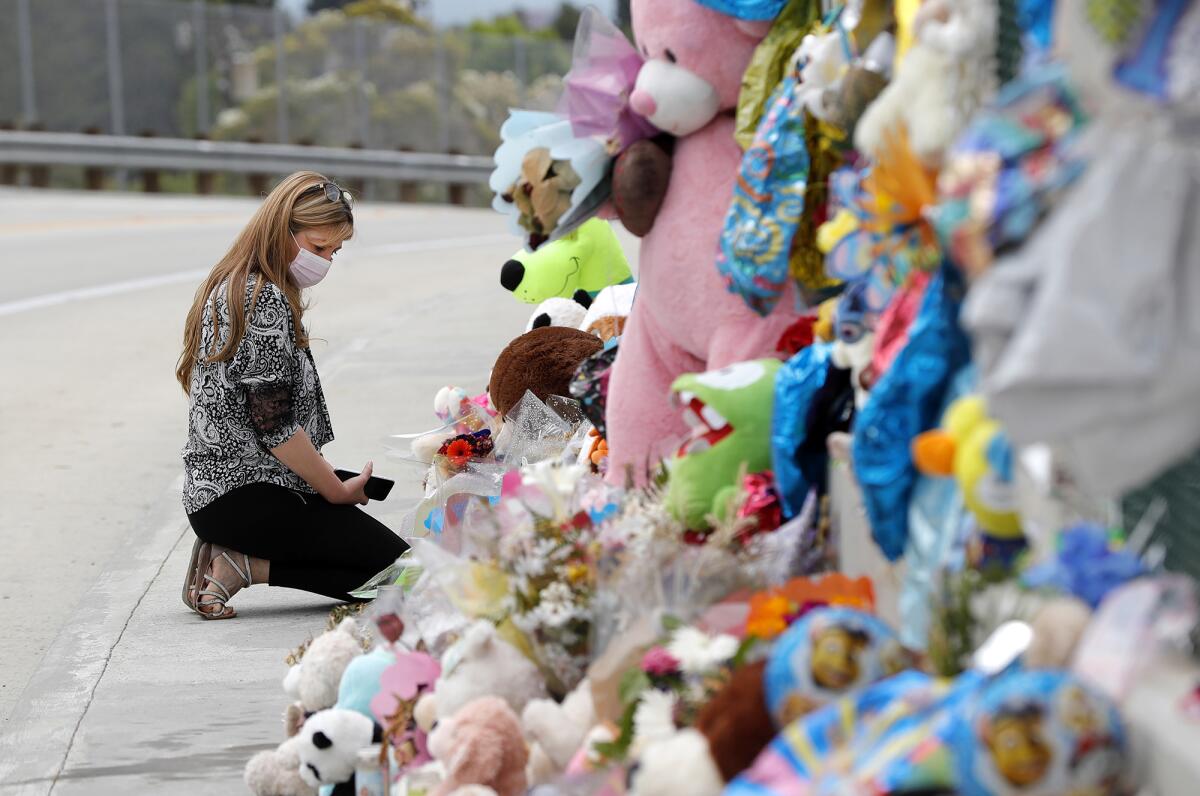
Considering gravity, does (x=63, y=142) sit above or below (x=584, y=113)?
below

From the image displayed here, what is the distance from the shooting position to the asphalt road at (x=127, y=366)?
22.7ft

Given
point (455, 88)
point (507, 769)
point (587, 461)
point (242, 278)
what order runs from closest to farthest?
1. point (507, 769)
2. point (587, 461)
3. point (242, 278)
4. point (455, 88)

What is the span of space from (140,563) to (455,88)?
23.2 metres

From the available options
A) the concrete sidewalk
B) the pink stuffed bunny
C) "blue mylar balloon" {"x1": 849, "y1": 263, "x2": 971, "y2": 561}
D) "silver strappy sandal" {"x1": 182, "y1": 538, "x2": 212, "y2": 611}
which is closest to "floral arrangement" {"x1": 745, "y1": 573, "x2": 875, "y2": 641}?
"blue mylar balloon" {"x1": 849, "y1": 263, "x2": 971, "y2": 561}

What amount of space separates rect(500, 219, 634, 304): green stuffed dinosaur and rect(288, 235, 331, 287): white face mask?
3.69ft

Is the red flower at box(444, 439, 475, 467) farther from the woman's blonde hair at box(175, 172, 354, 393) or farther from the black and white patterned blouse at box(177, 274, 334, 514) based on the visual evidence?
the woman's blonde hair at box(175, 172, 354, 393)

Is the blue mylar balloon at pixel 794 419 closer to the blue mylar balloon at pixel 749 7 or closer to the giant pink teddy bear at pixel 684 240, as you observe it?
the giant pink teddy bear at pixel 684 240

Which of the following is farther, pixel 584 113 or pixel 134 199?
pixel 134 199

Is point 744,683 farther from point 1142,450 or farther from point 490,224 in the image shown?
point 490,224

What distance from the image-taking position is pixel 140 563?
6605 mm

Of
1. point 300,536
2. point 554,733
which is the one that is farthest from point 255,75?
point 554,733

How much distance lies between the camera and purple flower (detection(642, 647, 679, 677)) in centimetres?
291

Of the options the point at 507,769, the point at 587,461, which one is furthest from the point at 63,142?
the point at 507,769

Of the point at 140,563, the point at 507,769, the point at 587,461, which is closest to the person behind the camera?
the point at 507,769
